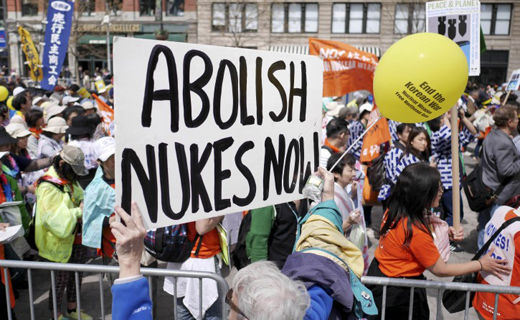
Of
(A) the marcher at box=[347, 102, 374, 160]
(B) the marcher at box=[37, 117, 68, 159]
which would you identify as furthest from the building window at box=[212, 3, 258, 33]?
(B) the marcher at box=[37, 117, 68, 159]

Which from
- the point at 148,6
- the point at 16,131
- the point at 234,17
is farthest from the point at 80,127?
the point at 148,6

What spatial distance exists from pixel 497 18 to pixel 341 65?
2918 cm

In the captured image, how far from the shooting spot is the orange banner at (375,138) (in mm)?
5660

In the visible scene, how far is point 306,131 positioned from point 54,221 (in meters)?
A: 2.36

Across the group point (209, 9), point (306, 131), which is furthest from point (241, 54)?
point (209, 9)

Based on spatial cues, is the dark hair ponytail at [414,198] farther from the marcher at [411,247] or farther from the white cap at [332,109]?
the white cap at [332,109]

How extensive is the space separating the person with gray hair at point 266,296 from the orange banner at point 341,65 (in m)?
5.78

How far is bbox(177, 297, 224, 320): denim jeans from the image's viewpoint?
2.89m

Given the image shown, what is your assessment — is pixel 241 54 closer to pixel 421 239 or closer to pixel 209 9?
pixel 421 239

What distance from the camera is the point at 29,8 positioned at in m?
34.8

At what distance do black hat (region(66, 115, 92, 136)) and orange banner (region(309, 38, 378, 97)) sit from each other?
3622mm

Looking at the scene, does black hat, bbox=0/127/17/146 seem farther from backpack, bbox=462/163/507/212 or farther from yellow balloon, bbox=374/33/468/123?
backpack, bbox=462/163/507/212

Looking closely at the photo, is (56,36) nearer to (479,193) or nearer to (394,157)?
(394,157)

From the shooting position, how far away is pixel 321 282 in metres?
1.54
